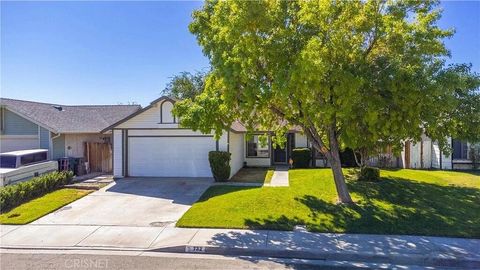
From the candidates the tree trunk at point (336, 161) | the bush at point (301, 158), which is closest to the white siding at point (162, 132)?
the bush at point (301, 158)

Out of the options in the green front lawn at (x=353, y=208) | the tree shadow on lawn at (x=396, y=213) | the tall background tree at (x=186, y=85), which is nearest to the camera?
the tree shadow on lawn at (x=396, y=213)

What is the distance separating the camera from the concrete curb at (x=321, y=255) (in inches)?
291

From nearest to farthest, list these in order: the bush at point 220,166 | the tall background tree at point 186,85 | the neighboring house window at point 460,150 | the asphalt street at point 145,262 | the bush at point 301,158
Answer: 1. the asphalt street at point 145,262
2. the bush at point 220,166
3. the bush at point 301,158
4. the neighboring house window at point 460,150
5. the tall background tree at point 186,85

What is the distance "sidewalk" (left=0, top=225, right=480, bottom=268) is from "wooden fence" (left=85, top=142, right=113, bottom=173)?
10.6m

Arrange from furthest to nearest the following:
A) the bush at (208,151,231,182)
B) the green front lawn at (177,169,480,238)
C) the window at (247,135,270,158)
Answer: the window at (247,135,270,158) < the bush at (208,151,231,182) < the green front lawn at (177,169,480,238)

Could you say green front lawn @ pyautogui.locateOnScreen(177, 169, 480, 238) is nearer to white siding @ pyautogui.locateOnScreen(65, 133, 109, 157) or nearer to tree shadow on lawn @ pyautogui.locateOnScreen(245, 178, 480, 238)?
tree shadow on lawn @ pyautogui.locateOnScreen(245, 178, 480, 238)

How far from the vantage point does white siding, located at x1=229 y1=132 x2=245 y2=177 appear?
18.8 meters

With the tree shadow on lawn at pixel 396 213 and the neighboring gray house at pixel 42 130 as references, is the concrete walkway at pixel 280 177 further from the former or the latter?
the neighboring gray house at pixel 42 130

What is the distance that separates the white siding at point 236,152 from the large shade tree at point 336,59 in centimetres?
813

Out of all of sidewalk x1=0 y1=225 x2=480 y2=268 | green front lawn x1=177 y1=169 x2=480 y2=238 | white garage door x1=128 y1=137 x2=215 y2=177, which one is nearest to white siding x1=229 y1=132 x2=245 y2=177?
white garage door x1=128 y1=137 x2=215 y2=177

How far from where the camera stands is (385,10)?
10453mm

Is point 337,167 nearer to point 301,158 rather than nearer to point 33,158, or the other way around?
point 301,158

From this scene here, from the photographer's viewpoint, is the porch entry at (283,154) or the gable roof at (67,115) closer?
the gable roof at (67,115)

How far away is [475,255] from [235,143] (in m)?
13.8
